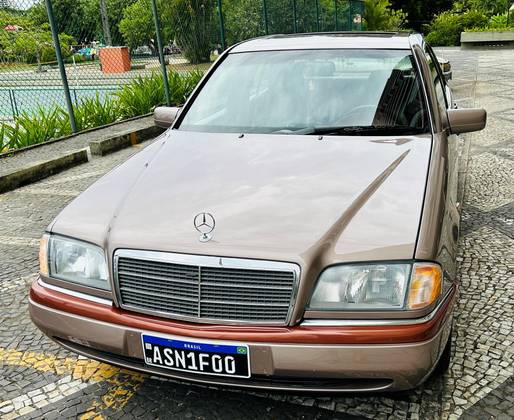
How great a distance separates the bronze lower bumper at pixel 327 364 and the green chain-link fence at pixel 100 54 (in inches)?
219

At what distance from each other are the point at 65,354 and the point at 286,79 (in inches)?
80.0

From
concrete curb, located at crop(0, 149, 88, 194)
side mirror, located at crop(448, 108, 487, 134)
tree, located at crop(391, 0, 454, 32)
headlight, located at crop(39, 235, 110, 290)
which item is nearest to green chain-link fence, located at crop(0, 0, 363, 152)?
concrete curb, located at crop(0, 149, 88, 194)

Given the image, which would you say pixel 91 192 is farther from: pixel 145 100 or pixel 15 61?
pixel 145 100

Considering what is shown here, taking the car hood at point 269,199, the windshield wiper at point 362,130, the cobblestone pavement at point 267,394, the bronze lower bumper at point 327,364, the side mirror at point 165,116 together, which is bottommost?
the cobblestone pavement at point 267,394

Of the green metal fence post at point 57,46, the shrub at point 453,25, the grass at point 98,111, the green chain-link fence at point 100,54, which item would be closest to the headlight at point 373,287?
the green chain-link fence at point 100,54

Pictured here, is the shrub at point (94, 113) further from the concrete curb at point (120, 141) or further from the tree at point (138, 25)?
the tree at point (138, 25)

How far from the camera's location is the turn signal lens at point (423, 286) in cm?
192

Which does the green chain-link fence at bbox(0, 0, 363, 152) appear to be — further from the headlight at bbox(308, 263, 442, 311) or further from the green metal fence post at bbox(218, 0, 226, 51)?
the headlight at bbox(308, 263, 442, 311)

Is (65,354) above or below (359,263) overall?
below

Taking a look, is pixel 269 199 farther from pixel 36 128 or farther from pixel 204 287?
pixel 36 128

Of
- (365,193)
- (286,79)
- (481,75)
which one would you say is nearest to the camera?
(365,193)

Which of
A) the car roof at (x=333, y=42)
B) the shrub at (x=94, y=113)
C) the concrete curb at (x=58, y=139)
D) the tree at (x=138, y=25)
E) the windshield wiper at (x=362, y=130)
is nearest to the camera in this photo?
the windshield wiper at (x=362, y=130)

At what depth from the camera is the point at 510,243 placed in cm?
392

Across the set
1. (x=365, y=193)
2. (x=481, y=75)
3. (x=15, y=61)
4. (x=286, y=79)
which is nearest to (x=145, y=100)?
(x=15, y=61)
